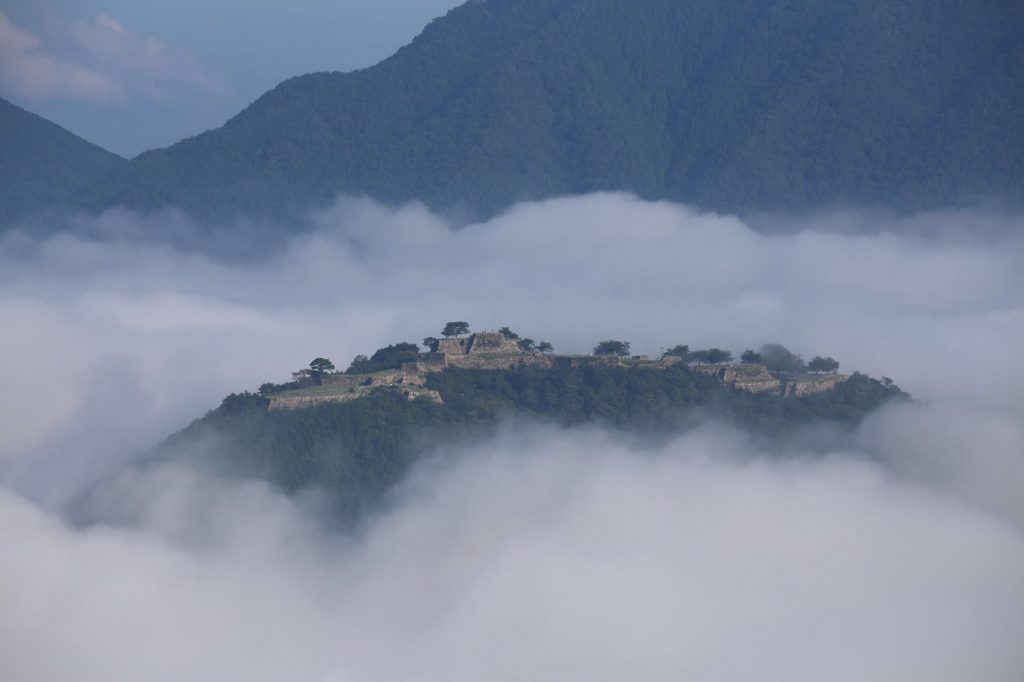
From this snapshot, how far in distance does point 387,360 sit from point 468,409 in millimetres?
4844

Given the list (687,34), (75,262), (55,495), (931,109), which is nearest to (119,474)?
(55,495)

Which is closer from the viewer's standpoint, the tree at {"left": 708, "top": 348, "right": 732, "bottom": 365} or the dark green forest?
the dark green forest

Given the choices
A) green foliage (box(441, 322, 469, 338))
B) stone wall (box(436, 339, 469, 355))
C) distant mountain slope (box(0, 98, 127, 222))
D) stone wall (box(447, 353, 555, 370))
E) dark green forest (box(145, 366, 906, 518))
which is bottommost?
dark green forest (box(145, 366, 906, 518))

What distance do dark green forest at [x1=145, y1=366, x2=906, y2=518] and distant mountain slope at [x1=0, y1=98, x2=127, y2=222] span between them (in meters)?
70.4

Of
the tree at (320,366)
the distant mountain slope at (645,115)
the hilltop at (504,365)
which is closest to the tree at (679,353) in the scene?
the hilltop at (504,365)

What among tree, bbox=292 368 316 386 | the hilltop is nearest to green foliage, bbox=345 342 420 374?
the hilltop

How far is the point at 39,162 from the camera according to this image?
138000 mm

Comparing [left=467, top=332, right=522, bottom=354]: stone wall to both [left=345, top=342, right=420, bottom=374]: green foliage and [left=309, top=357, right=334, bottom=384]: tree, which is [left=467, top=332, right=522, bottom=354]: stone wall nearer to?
[left=345, top=342, right=420, bottom=374]: green foliage

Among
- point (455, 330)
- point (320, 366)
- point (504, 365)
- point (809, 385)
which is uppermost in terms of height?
point (455, 330)

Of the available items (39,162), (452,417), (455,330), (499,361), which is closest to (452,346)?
(499,361)

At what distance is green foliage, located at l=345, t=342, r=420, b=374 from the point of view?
66.7 metres

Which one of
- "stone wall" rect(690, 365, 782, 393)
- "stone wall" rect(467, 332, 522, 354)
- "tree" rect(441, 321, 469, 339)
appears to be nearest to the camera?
"stone wall" rect(690, 365, 782, 393)

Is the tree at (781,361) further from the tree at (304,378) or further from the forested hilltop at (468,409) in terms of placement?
the tree at (304,378)

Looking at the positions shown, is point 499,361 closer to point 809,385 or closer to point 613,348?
point 613,348
